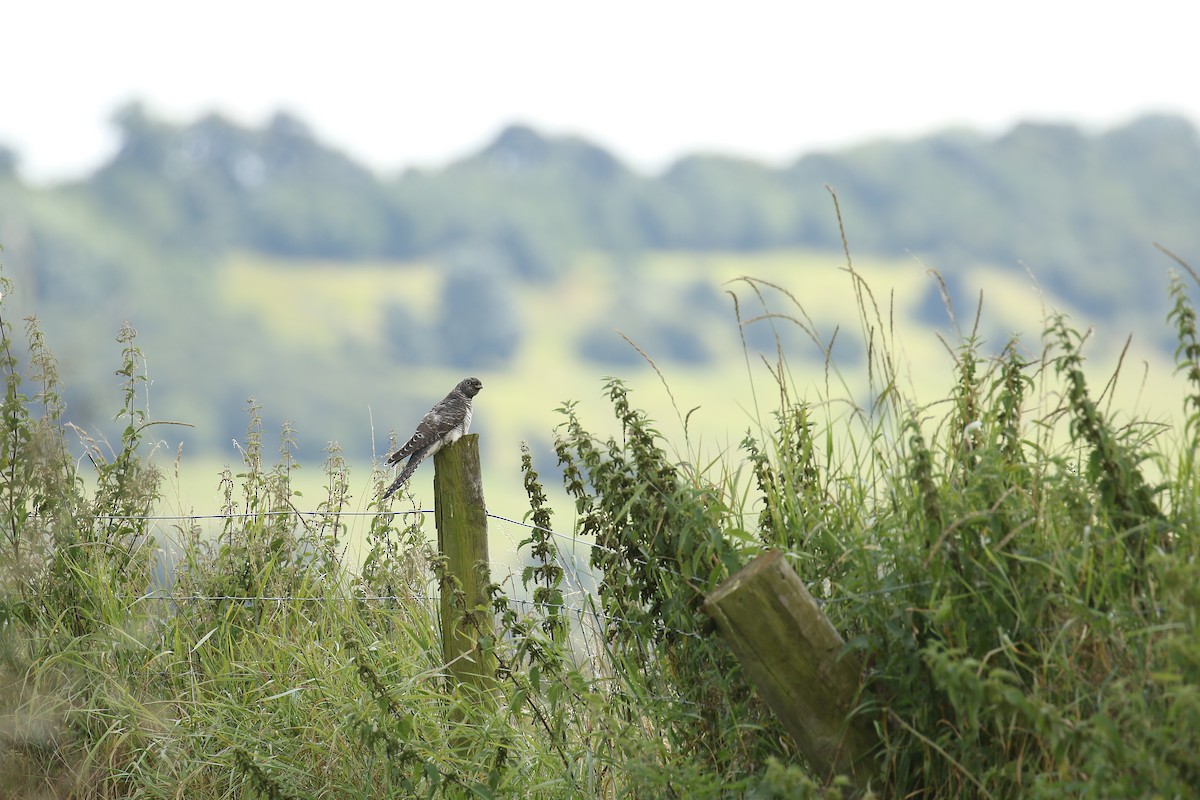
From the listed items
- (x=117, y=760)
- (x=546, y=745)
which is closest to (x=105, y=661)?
(x=117, y=760)

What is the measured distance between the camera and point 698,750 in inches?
151

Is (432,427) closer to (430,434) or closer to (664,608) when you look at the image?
(430,434)

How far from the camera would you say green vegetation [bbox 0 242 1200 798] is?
3.16 meters

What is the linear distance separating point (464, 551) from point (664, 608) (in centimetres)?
118

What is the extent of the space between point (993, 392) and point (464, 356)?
190 m

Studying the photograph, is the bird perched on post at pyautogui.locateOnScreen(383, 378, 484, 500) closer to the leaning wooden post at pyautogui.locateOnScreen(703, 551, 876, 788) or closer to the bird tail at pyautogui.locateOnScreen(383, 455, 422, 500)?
the bird tail at pyautogui.locateOnScreen(383, 455, 422, 500)

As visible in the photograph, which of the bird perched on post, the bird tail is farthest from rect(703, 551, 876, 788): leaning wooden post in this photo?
the bird tail

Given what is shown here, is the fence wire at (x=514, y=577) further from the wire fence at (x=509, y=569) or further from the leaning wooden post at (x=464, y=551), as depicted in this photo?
the leaning wooden post at (x=464, y=551)

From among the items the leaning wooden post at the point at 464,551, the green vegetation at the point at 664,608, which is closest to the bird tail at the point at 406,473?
the green vegetation at the point at 664,608

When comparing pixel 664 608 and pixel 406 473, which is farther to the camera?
pixel 406 473

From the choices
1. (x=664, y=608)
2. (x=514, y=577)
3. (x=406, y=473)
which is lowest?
(x=514, y=577)

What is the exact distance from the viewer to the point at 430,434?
5980 millimetres

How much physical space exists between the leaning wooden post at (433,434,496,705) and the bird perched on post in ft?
3.60

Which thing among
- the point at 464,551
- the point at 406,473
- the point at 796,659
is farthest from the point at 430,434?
the point at 796,659
